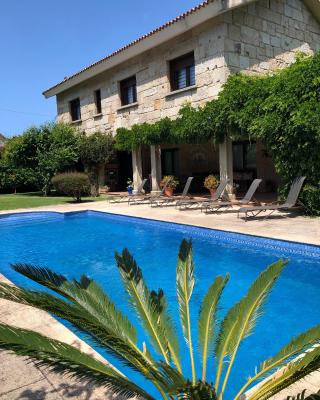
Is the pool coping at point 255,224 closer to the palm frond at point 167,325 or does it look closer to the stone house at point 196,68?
the stone house at point 196,68

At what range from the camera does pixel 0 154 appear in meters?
27.5

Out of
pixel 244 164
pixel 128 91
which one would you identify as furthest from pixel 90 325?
pixel 128 91

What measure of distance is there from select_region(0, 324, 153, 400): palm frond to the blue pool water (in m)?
1.67

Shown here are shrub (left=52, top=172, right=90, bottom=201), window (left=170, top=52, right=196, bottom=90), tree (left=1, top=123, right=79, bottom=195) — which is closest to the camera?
window (left=170, top=52, right=196, bottom=90)

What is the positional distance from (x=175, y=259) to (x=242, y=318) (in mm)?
5742

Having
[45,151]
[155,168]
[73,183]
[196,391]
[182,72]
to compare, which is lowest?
[196,391]

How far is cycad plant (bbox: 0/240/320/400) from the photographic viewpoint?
1747 millimetres

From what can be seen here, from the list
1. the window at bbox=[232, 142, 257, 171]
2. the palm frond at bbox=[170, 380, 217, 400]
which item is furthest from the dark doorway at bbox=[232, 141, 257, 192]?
the palm frond at bbox=[170, 380, 217, 400]

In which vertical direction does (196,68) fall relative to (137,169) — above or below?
above

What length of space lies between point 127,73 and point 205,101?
6.29m

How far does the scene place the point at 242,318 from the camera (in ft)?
7.84

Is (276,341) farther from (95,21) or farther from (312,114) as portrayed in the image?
(95,21)

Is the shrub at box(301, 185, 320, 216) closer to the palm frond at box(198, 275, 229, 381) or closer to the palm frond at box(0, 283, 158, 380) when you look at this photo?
the palm frond at box(198, 275, 229, 381)

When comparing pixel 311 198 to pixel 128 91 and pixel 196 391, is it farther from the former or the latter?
pixel 128 91
